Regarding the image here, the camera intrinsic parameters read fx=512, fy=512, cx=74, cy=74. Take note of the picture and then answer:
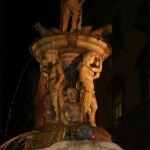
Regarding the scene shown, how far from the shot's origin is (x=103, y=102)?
2600 cm

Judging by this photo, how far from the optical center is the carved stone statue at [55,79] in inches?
398

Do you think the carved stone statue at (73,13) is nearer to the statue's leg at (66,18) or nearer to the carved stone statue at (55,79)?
the statue's leg at (66,18)

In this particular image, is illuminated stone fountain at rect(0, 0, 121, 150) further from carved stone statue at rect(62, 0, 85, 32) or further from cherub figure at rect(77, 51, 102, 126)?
carved stone statue at rect(62, 0, 85, 32)

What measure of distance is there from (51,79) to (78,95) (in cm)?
64

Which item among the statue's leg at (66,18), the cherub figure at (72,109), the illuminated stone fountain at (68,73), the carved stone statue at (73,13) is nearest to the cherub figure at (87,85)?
the illuminated stone fountain at (68,73)

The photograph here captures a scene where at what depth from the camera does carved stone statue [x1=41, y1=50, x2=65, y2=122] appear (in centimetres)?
1011

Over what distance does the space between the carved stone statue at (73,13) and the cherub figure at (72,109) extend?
1.82 metres

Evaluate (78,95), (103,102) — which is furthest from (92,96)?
(103,102)

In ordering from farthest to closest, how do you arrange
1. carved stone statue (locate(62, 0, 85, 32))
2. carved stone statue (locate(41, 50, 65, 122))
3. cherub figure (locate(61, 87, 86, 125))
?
carved stone statue (locate(62, 0, 85, 32))
carved stone statue (locate(41, 50, 65, 122))
cherub figure (locate(61, 87, 86, 125))

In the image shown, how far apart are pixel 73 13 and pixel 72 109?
259cm

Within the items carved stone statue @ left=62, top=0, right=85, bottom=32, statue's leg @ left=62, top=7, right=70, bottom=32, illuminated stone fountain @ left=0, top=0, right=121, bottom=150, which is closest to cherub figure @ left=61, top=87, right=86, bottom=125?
illuminated stone fountain @ left=0, top=0, right=121, bottom=150

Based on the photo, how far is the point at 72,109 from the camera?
9.74 m

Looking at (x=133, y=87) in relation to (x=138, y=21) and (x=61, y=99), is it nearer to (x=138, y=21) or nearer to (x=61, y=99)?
(x=138, y=21)

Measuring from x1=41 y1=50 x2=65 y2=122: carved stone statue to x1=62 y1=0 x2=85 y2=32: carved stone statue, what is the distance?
3.63 feet
